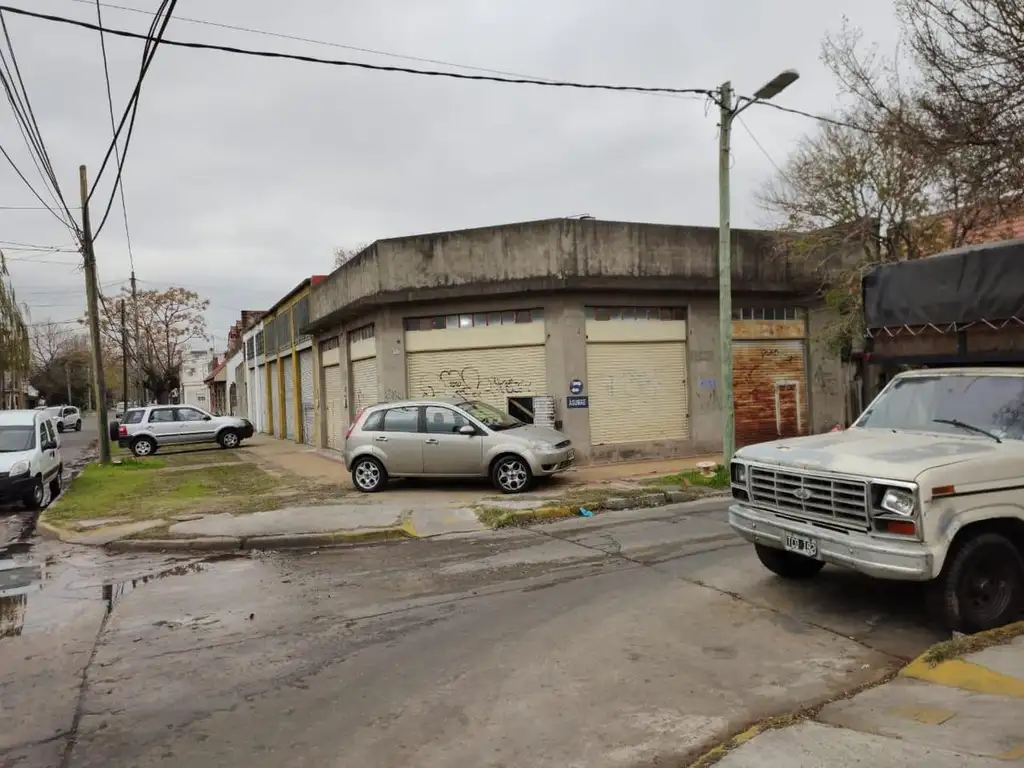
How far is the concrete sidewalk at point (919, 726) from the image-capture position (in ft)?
10.5

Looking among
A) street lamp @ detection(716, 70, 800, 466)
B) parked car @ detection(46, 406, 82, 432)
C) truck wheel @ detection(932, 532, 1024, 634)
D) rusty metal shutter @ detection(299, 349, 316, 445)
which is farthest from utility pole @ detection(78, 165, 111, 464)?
parked car @ detection(46, 406, 82, 432)

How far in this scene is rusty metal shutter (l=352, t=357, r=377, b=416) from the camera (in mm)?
17406

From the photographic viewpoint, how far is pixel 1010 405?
552 centimetres

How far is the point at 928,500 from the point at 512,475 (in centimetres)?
785

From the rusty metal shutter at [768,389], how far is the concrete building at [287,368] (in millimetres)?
12219

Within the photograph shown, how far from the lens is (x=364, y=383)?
18.2m

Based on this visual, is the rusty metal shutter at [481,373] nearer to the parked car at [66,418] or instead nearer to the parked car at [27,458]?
the parked car at [27,458]

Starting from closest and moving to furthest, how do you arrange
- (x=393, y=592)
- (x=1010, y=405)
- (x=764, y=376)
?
(x=1010, y=405) → (x=393, y=592) → (x=764, y=376)

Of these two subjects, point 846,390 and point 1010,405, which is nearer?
point 1010,405

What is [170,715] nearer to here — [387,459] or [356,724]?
[356,724]

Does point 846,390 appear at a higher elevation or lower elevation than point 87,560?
higher

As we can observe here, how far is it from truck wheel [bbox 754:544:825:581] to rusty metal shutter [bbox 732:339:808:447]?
1062 cm

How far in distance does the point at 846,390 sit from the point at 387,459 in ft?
39.1

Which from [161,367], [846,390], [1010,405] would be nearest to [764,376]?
[846,390]
